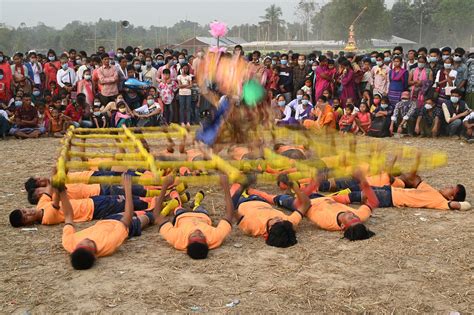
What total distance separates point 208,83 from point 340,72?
21.3 ft

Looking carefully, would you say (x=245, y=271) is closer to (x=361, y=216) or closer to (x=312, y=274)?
(x=312, y=274)

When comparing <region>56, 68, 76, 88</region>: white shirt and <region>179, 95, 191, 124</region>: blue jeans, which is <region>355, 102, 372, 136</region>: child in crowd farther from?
<region>56, 68, 76, 88</region>: white shirt

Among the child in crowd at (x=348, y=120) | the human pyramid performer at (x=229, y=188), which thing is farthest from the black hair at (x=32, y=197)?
the child in crowd at (x=348, y=120)

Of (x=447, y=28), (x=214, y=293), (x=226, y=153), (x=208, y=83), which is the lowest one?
(x=214, y=293)

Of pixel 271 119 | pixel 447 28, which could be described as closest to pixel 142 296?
pixel 271 119

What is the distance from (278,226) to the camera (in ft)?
15.7

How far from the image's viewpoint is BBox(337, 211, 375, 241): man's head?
4.85 meters

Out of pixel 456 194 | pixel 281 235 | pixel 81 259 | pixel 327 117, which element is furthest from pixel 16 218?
pixel 327 117

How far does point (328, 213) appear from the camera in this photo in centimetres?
520

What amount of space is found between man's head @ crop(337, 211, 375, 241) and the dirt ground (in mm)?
78

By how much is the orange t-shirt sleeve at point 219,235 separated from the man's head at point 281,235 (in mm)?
382

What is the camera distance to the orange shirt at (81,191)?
585 cm

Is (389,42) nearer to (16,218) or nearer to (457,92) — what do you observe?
(457,92)

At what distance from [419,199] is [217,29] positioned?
3.06 m
